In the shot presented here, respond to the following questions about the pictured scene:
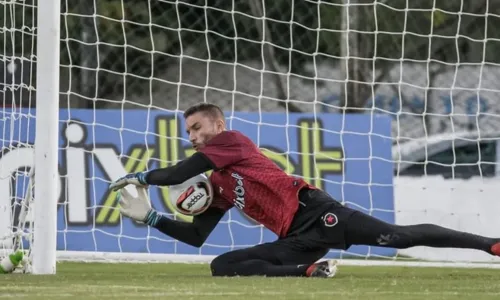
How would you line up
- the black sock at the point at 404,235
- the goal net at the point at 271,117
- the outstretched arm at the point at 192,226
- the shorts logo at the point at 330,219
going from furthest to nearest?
the goal net at the point at 271,117
the outstretched arm at the point at 192,226
the shorts logo at the point at 330,219
the black sock at the point at 404,235

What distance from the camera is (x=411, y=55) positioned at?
42.2ft

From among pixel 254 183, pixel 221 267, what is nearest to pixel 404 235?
pixel 254 183

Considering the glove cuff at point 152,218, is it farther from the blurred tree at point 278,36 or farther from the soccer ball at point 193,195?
the blurred tree at point 278,36

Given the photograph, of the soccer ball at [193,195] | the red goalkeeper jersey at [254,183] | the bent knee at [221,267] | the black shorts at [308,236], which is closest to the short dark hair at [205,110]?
the red goalkeeper jersey at [254,183]

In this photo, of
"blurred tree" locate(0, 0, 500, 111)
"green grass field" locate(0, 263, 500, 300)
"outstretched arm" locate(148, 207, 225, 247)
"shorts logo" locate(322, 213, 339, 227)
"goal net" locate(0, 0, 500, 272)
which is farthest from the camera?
"blurred tree" locate(0, 0, 500, 111)

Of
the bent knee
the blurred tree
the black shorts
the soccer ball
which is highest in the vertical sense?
the blurred tree

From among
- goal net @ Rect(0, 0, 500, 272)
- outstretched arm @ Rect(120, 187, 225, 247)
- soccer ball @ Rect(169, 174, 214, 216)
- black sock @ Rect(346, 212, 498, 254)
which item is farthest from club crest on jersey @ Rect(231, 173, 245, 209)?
goal net @ Rect(0, 0, 500, 272)

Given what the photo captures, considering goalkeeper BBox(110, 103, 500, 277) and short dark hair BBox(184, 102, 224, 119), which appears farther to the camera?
short dark hair BBox(184, 102, 224, 119)

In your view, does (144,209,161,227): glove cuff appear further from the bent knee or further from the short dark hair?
the short dark hair

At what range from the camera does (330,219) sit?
756cm

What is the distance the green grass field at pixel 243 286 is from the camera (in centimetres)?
603

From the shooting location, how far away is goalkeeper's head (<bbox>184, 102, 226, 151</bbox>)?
7.77 metres

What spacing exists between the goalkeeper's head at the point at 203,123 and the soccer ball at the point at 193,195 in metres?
0.23

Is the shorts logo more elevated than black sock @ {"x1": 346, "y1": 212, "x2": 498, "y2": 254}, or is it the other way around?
the shorts logo
